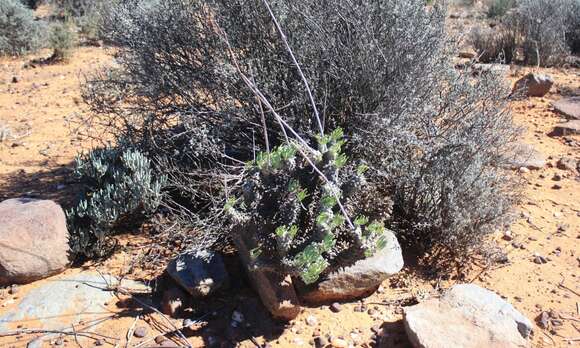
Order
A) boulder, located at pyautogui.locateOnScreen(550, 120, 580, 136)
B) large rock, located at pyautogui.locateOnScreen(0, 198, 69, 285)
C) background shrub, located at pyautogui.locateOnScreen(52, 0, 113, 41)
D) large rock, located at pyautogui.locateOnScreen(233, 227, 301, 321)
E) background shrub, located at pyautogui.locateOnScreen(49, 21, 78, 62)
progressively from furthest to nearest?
1. background shrub, located at pyautogui.locateOnScreen(52, 0, 113, 41)
2. background shrub, located at pyautogui.locateOnScreen(49, 21, 78, 62)
3. boulder, located at pyautogui.locateOnScreen(550, 120, 580, 136)
4. large rock, located at pyautogui.locateOnScreen(0, 198, 69, 285)
5. large rock, located at pyautogui.locateOnScreen(233, 227, 301, 321)

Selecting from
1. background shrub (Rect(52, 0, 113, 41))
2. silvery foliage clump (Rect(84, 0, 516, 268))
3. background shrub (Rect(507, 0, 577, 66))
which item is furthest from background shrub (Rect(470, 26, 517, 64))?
background shrub (Rect(52, 0, 113, 41))

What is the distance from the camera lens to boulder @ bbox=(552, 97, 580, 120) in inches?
241

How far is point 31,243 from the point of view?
131 inches

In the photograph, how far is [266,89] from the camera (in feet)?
12.1

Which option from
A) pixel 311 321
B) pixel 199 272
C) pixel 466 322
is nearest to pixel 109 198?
pixel 199 272

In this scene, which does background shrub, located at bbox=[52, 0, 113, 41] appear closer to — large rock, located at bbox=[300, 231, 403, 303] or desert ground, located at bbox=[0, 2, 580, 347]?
desert ground, located at bbox=[0, 2, 580, 347]

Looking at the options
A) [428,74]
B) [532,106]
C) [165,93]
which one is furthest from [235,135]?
[532,106]

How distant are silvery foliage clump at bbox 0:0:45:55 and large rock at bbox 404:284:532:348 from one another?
8.44 meters

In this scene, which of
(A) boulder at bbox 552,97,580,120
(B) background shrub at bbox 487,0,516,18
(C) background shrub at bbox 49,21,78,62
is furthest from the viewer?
(B) background shrub at bbox 487,0,516,18

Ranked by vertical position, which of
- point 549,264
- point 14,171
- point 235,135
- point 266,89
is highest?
point 266,89

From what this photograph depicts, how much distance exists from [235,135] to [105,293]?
1.36 metres

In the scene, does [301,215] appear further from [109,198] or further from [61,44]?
[61,44]

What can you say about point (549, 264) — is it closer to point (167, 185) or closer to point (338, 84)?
point (338, 84)

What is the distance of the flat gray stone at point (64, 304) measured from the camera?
308cm
